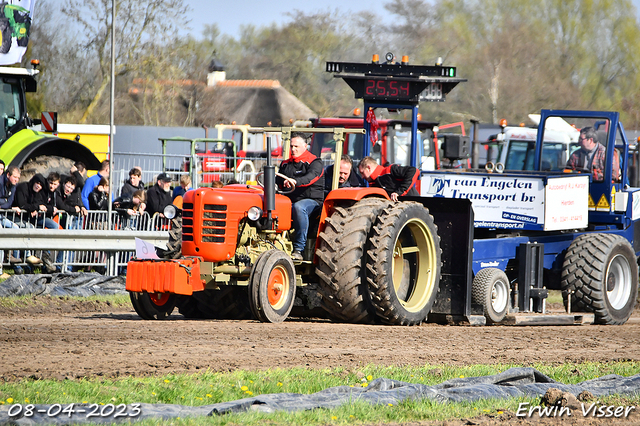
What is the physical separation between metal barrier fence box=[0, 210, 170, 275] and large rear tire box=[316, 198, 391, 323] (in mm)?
5011

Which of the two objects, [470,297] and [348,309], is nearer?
[348,309]

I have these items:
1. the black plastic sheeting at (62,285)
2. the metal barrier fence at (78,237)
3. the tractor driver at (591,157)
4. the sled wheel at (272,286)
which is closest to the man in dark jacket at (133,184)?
the metal barrier fence at (78,237)

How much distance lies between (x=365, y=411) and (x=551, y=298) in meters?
10.9

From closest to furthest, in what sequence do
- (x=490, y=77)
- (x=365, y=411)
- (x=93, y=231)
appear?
(x=365, y=411) → (x=93, y=231) → (x=490, y=77)

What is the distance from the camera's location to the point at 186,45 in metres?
37.7

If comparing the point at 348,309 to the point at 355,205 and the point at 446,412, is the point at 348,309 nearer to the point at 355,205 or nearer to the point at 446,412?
the point at 355,205

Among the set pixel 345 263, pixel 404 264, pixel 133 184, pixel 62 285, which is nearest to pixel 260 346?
pixel 345 263

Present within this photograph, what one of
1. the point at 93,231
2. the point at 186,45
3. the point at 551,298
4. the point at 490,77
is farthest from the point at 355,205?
the point at 490,77

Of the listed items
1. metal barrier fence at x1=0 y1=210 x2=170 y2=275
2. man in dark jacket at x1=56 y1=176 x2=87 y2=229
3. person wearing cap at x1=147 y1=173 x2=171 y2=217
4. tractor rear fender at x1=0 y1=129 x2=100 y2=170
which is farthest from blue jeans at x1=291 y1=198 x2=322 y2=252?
tractor rear fender at x1=0 y1=129 x2=100 y2=170

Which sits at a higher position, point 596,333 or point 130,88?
point 130,88

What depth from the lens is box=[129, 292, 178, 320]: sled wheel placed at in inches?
365

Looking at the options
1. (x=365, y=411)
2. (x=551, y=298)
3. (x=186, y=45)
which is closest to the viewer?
(x=365, y=411)

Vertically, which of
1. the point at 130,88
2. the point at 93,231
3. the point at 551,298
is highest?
the point at 130,88

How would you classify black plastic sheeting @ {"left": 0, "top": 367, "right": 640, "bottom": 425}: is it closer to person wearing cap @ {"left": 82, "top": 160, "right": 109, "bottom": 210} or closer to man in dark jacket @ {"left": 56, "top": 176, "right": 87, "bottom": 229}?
man in dark jacket @ {"left": 56, "top": 176, "right": 87, "bottom": 229}
